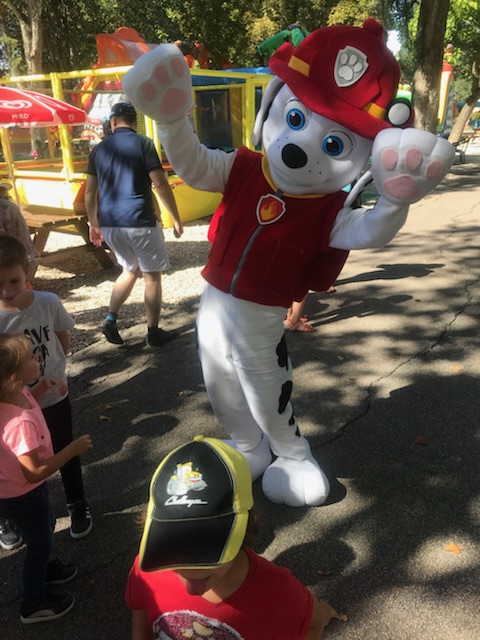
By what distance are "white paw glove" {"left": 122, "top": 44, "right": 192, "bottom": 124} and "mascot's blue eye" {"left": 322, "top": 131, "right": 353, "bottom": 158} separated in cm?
58

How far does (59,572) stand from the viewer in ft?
7.12

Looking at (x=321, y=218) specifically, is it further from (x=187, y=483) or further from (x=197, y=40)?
(x=197, y=40)

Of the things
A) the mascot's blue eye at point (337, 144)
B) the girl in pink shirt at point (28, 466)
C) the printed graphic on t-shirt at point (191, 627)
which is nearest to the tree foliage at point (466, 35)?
the mascot's blue eye at point (337, 144)

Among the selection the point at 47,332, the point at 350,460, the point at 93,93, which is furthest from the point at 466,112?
the point at 47,332

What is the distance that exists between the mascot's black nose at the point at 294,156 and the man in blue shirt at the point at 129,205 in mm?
2249

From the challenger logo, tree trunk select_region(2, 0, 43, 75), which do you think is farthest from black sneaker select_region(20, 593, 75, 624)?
tree trunk select_region(2, 0, 43, 75)

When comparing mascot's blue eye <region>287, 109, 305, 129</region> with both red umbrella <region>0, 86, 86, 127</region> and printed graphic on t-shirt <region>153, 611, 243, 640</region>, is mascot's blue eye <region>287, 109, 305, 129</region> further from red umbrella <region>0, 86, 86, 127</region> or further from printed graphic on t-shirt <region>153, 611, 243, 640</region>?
red umbrella <region>0, 86, 86, 127</region>

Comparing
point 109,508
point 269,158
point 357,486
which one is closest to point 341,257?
point 269,158

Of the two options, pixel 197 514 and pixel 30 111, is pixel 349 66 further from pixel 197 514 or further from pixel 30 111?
pixel 30 111

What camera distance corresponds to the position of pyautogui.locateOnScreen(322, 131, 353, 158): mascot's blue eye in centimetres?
210

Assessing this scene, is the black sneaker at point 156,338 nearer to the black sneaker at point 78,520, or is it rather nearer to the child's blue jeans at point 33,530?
the black sneaker at point 78,520

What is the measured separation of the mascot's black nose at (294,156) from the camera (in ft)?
6.84

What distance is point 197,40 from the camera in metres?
21.6

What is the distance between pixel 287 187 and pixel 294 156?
138 millimetres
